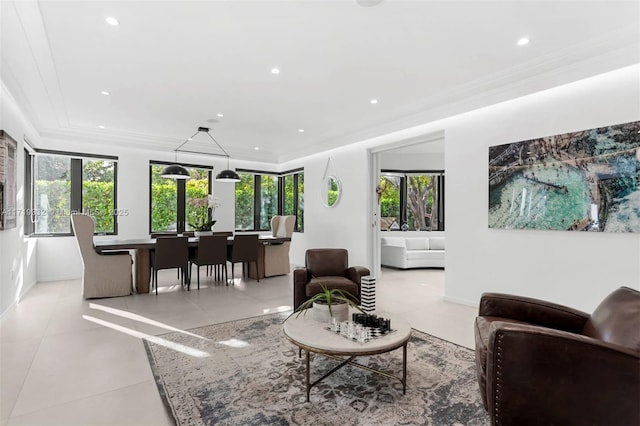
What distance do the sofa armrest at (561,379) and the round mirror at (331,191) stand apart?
5.38 m

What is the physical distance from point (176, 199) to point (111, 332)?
15.4 feet

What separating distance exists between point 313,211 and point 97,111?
14.7ft

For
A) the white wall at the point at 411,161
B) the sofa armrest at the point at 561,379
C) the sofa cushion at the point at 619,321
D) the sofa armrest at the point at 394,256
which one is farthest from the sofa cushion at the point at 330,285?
the white wall at the point at 411,161

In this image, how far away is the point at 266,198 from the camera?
30.1 feet

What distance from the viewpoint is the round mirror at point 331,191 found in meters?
6.93

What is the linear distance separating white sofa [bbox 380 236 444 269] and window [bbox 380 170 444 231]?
96cm

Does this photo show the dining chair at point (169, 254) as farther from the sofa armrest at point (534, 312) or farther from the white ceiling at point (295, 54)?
the sofa armrest at point (534, 312)

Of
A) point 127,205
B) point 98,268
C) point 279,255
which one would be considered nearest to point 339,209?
point 279,255

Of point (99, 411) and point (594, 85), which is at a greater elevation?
point (594, 85)

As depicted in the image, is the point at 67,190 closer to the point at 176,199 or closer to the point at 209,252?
the point at 176,199

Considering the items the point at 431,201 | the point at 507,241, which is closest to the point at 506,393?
the point at 507,241

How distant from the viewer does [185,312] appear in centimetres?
418

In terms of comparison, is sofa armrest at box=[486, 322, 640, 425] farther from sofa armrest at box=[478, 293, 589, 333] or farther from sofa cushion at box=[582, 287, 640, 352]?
sofa armrest at box=[478, 293, 589, 333]

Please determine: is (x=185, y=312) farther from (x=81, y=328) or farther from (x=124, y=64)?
(x=124, y=64)
